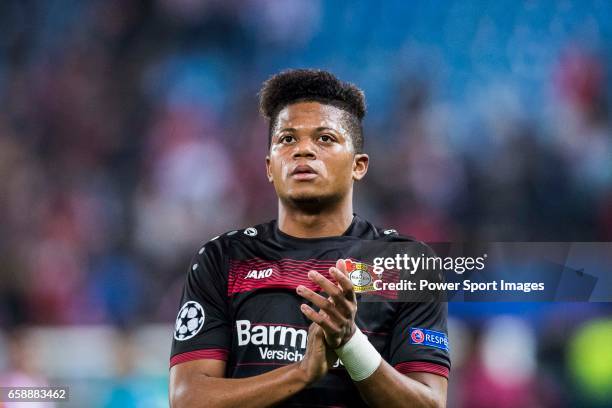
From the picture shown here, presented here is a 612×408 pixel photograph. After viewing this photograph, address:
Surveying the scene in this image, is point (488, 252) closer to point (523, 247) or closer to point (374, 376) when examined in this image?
point (523, 247)

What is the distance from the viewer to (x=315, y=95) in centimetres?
312

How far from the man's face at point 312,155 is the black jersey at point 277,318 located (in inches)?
7.6

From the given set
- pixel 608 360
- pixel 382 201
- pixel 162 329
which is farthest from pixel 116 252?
pixel 608 360

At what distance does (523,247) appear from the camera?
194 inches

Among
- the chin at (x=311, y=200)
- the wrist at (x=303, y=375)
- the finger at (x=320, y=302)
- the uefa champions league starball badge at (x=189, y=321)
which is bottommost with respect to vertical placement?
the wrist at (x=303, y=375)

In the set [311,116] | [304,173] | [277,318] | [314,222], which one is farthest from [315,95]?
[277,318]

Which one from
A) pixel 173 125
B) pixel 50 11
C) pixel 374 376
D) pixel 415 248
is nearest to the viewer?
pixel 374 376

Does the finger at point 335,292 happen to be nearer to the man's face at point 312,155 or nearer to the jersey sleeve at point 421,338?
the jersey sleeve at point 421,338

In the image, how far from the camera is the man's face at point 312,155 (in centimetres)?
291

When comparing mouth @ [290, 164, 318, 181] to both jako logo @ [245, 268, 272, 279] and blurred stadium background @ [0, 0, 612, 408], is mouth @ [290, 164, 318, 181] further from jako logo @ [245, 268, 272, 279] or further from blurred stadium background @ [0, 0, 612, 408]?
blurred stadium background @ [0, 0, 612, 408]

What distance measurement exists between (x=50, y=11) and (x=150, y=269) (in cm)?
239

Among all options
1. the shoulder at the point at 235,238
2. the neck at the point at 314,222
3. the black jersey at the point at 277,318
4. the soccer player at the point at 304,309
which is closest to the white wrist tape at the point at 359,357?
the soccer player at the point at 304,309

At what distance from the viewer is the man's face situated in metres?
2.91

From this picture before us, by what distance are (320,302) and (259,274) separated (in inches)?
25.3
